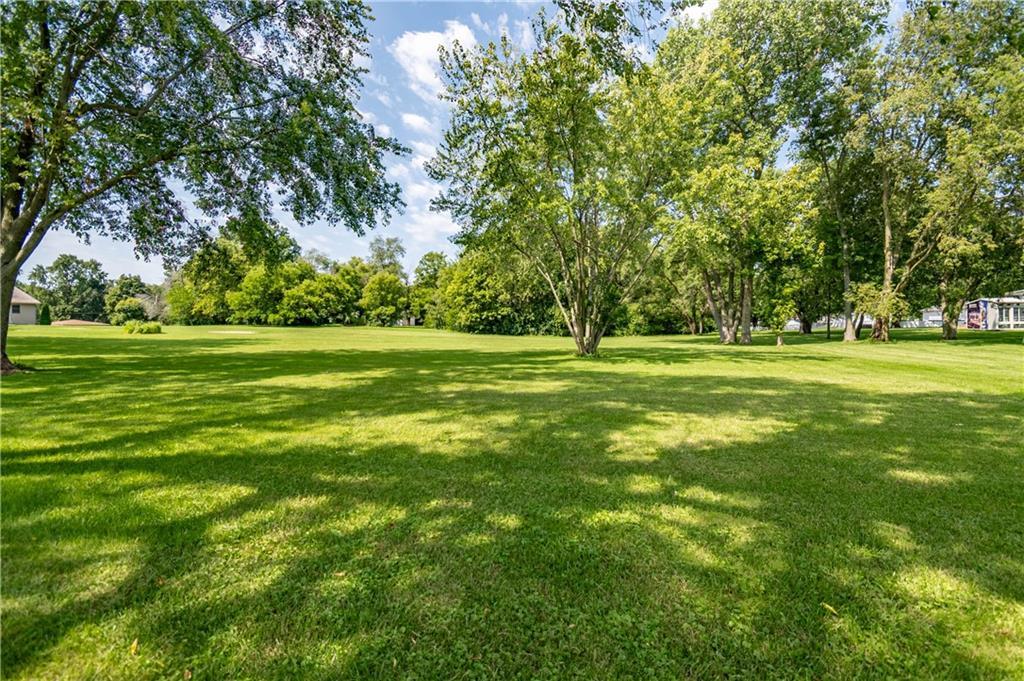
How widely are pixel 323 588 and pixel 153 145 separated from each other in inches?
457

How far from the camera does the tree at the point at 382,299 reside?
5903cm

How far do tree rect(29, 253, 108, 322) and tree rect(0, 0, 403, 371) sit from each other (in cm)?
8215

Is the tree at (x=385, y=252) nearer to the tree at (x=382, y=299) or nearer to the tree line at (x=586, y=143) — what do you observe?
the tree at (x=382, y=299)

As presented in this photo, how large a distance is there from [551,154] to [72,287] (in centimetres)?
9476

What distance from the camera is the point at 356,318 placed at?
6047cm

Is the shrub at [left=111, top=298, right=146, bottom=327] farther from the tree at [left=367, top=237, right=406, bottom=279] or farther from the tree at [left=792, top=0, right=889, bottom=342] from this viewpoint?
the tree at [left=792, top=0, right=889, bottom=342]

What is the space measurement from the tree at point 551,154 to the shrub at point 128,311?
218 ft

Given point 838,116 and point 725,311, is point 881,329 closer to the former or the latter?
point 725,311

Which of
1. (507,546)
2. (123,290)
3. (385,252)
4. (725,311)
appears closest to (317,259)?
(385,252)

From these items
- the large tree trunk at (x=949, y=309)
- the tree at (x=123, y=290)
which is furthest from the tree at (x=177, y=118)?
the tree at (x=123, y=290)

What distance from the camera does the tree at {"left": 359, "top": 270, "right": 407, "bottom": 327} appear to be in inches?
2324

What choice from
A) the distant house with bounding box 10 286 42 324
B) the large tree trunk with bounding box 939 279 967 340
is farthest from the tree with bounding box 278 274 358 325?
the large tree trunk with bounding box 939 279 967 340

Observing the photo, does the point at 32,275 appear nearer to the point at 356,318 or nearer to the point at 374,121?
the point at 356,318

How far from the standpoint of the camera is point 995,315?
186ft
